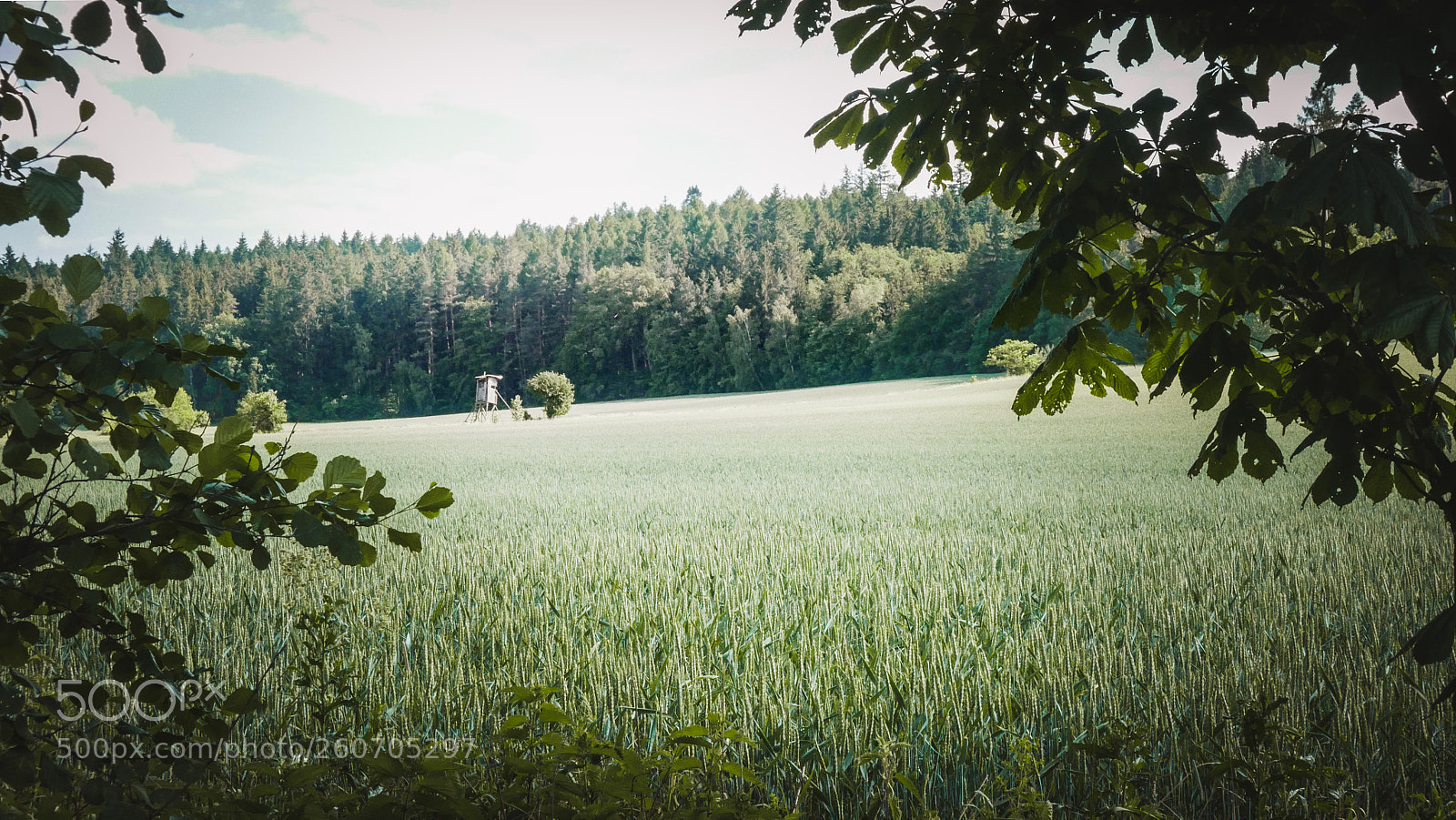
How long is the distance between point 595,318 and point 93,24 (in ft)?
233

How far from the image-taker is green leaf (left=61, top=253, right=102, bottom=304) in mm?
1265

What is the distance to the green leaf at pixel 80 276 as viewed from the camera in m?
1.26

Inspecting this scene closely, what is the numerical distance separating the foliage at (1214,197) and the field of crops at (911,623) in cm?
105

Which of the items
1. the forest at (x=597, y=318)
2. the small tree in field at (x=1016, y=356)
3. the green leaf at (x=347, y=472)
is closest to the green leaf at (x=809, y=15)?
the green leaf at (x=347, y=472)

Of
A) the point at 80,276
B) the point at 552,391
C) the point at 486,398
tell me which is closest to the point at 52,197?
the point at 80,276

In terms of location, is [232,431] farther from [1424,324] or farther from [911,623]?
[911,623]

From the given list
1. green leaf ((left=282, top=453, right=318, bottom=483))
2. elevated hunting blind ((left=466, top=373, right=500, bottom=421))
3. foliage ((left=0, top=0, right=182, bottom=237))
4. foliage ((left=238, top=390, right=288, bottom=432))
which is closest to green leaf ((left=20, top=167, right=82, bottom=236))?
foliage ((left=0, top=0, right=182, bottom=237))

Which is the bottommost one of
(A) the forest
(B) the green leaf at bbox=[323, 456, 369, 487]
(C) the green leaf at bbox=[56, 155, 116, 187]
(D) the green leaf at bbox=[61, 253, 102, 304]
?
(B) the green leaf at bbox=[323, 456, 369, 487]

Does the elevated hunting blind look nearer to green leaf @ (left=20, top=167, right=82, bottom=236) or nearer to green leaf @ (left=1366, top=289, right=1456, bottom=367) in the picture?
green leaf @ (left=20, top=167, right=82, bottom=236)

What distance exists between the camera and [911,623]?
4.33 meters

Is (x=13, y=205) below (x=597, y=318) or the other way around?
below

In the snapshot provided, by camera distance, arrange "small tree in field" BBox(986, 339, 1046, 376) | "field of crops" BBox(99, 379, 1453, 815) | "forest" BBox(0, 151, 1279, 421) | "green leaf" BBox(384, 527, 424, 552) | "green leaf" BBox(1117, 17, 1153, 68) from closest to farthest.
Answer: "green leaf" BBox(384, 527, 424, 552) → "green leaf" BBox(1117, 17, 1153, 68) → "field of crops" BBox(99, 379, 1453, 815) → "small tree in field" BBox(986, 339, 1046, 376) → "forest" BBox(0, 151, 1279, 421)

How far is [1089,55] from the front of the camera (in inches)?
73.7

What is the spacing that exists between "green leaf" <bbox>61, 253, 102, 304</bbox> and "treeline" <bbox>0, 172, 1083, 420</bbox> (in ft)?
182
